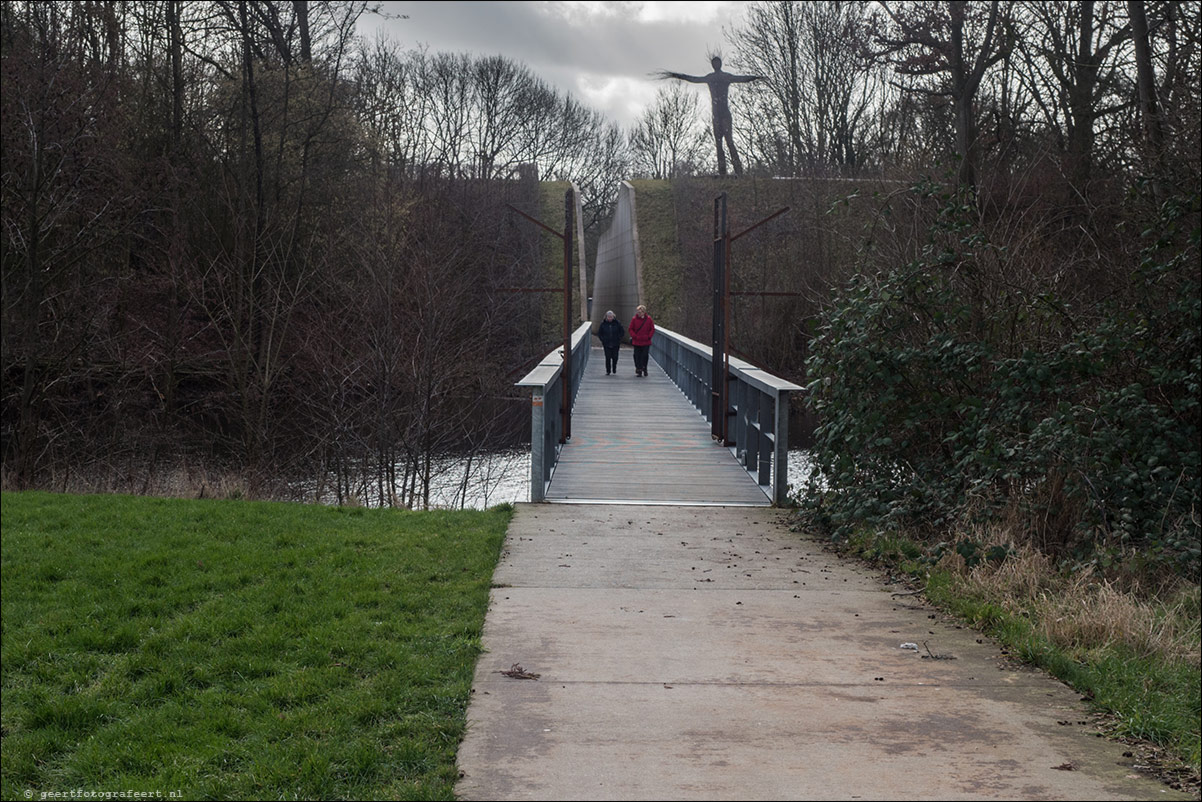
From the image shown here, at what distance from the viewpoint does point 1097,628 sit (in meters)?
5.48

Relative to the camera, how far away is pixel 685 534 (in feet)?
28.5

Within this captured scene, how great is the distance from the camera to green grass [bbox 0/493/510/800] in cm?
410

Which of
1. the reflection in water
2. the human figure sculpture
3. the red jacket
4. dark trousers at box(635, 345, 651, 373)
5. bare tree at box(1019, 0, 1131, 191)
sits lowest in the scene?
the reflection in water

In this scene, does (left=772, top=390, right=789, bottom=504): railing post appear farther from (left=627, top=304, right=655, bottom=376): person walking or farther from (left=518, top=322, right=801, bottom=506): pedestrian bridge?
(left=627, top=304, right=655, bottom=376): person walking

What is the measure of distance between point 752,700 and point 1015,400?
4223 millimetres

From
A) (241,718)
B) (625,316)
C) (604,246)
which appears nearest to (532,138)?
(604,246)

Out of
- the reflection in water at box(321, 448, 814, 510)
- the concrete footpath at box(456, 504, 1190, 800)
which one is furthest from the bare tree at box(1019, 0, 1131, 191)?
the concrete footpath at box(456, 504, 1190, 800)

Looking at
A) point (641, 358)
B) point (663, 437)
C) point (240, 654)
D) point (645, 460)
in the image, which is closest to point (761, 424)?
point (645, 460)

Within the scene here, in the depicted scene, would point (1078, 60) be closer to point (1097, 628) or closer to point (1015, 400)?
point (1015, 400)

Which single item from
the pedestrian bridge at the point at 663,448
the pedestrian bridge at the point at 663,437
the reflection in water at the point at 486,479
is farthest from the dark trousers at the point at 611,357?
the pedestrian bridge at the point at 663,448

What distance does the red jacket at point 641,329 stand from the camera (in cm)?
2350

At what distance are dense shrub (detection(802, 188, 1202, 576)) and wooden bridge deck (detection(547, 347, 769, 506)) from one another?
5.34 feet

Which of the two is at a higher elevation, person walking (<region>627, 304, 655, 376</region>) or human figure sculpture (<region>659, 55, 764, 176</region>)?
human figure sculpture (<region>659, 55, 764, 176</region>)

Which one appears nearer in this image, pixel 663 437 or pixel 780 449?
pixel 780 449
